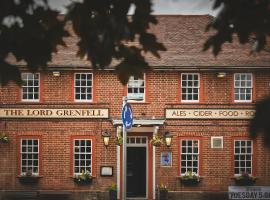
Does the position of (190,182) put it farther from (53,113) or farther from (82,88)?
(53,113)

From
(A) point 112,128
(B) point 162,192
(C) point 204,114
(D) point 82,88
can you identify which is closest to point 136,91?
(A) point 112,128

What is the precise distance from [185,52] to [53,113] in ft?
20.5

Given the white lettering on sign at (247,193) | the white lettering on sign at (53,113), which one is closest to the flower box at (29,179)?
the white lettering on sign at (53,113)

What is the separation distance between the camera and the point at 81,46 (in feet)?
14.1

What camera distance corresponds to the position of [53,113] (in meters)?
20.5

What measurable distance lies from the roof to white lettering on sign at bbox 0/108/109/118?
1913mm

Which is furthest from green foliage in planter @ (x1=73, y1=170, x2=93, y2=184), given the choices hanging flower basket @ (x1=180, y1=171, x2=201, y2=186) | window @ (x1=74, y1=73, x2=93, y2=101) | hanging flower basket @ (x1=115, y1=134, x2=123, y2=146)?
hanging flower basket @ (x1=180, y1=171, x2=201, y2=186)

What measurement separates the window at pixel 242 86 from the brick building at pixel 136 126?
0.04m

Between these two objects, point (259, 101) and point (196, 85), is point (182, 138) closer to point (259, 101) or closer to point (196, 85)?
point (196, 85)

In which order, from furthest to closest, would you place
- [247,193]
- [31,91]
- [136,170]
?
[136,170]
[31,91]
[247,193]

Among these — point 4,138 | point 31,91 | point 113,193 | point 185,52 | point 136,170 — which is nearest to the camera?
point 113,193

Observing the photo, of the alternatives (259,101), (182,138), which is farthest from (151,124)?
(259,101)

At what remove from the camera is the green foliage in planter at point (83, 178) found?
2016 centimetres

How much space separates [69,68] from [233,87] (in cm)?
690
